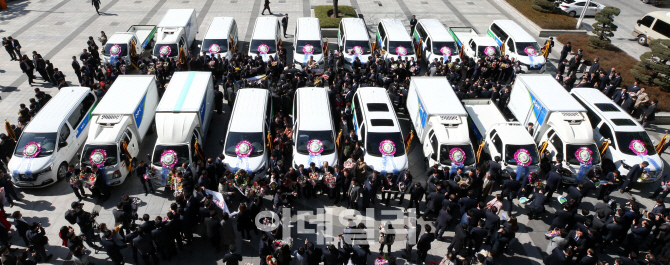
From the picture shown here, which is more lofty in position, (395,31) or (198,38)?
(395,31)

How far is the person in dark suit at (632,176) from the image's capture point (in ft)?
39.8

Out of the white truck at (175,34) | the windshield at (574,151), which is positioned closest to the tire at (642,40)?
the windshield at (574,151)

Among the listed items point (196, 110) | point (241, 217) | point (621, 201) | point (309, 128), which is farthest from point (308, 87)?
point (621, 201)

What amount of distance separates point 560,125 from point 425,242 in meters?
7.08

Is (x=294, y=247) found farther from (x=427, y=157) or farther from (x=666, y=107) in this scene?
(x=666, y=107)

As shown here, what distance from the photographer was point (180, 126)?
12477mm

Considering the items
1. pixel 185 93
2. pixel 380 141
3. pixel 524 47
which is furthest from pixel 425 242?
pixel 524 47

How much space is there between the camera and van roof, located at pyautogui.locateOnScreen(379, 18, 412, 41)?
20094 millimetres

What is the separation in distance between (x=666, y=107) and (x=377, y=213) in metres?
14.6

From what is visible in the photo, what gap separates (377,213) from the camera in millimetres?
12078

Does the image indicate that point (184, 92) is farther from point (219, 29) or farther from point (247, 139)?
point (219, 29)

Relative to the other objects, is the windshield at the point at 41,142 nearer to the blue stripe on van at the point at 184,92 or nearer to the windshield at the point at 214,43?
the blue stripe on van at the point at 184,92

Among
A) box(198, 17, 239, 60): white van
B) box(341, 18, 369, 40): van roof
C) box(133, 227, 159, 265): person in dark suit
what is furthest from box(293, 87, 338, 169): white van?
box(341, 18, 369, 40): van roof

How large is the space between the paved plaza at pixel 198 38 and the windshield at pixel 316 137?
1619 millimetres
